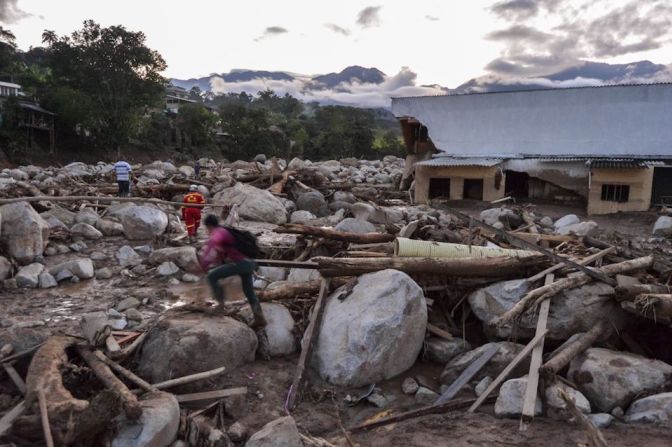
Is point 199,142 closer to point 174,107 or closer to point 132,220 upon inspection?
point 174,107

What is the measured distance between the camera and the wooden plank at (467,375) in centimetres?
503

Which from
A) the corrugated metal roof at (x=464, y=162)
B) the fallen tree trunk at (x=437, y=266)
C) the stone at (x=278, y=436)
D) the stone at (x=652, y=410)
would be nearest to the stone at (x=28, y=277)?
the fallen tree trunk at (x=437, y=266)

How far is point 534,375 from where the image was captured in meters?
4.68

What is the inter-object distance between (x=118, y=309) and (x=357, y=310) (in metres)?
3.57

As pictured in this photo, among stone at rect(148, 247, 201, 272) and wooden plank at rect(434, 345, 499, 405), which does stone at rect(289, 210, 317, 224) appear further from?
wooden plank at rect(434, 345, 499, 405)

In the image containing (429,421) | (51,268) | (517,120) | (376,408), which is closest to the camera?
(429,421)

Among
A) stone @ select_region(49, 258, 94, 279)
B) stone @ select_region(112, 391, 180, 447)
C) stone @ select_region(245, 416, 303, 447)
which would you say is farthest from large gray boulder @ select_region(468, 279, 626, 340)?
stone @ select_region(49, 258, 94, 279)

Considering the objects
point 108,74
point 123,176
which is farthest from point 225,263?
point 108,74

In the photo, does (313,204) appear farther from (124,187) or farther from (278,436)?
(278,436)

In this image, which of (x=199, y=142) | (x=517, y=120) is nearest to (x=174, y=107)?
(x=199, y=142)

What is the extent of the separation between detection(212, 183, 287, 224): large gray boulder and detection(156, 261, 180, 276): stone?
562 centimetres

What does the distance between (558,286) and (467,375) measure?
157 cm

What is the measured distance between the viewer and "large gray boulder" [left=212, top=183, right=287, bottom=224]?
46.6ft

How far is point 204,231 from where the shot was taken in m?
12.0
